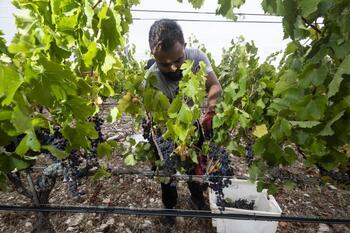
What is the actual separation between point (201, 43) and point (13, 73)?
18.5 ft

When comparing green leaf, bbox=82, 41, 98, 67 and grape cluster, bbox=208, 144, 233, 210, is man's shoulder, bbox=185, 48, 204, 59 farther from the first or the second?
green leaf, bbox=82, 41, 98, 67

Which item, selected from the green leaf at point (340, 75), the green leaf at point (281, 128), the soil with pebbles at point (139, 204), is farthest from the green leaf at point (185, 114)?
the soil with pebbles at point (139, 204)

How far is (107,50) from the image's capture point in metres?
1.01

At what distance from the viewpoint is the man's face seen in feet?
5.82

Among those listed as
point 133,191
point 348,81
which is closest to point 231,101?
point 348,81

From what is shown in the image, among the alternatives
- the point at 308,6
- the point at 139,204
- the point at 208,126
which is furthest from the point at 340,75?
the point at 139,204

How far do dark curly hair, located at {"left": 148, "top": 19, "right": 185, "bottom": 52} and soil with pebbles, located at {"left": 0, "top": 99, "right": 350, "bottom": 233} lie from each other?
0.99 m

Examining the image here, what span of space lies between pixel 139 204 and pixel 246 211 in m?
0.99

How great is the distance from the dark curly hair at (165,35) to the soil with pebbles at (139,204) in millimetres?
992

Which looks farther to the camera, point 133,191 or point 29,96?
point 133,191

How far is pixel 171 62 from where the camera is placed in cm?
183

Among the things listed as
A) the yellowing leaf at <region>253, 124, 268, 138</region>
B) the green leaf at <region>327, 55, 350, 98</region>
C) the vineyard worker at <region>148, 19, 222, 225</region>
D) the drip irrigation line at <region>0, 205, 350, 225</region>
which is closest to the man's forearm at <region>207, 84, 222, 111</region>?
the vineyard worker at <region>148, 19, 222, 225</region>

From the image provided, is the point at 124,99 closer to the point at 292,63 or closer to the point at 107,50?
the point at 107,50

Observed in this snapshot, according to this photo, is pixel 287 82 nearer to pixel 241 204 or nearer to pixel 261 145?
pixel 261 145
